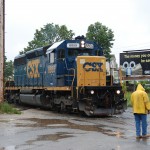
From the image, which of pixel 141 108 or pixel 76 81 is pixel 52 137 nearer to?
pixel 141 108

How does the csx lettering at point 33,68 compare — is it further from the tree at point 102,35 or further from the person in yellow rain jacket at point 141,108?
the tree at point 102,35

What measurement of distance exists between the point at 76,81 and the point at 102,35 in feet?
91.1

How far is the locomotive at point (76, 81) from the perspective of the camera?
18.4 m

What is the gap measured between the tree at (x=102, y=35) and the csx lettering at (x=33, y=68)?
2055 centimetres

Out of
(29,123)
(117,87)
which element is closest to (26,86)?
(117,87)

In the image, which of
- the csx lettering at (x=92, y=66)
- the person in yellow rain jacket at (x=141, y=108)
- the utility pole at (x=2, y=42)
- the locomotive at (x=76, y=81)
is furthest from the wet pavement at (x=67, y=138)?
Result: the utility pole at (x=2, y=42)

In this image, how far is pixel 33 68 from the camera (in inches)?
990

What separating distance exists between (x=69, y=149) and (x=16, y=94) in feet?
67.4

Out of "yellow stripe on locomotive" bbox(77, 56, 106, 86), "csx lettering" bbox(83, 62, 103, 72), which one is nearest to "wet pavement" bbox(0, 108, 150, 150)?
"yellow stripe on locomotive" bbox(77, 56, 106, 86)

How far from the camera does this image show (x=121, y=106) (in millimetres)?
18641

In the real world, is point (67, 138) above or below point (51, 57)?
below

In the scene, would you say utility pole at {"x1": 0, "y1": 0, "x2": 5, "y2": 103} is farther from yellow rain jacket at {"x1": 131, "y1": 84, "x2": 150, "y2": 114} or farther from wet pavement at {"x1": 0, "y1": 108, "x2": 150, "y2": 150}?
yellow rain jacket at {"x1": 131, "y1": 84, "x2": 150, "y2": 114}

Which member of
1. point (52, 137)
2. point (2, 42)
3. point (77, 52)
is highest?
point (2, 42)

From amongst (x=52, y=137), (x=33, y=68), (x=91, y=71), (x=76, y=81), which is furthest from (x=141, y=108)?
(x=33, y=68)
